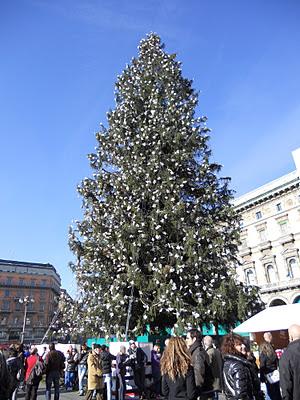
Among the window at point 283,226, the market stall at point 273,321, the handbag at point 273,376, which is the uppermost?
the window at point 283,226

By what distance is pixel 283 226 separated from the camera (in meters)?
39.2

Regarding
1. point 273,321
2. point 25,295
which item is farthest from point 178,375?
point 25,295

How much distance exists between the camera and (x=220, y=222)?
1783 cm

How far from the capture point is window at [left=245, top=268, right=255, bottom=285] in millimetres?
42406

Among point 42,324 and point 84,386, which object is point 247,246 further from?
point 42,324

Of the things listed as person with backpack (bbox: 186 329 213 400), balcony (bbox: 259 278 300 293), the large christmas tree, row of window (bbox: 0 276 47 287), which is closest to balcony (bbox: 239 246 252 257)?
balcony (bbox: 259 278 300 293)

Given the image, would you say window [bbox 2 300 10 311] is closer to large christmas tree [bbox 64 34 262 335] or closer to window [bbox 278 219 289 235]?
window [bbox 278 219 289 235]

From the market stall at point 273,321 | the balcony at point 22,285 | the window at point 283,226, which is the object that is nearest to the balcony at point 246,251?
the window at point 283,226

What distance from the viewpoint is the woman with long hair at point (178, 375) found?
170 inches

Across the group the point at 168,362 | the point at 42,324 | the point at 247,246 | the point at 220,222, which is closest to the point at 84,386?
the point at 220,222

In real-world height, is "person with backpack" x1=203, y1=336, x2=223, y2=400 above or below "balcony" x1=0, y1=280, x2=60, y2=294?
below

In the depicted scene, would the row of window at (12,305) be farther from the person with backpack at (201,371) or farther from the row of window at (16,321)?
the person with backpack at (201,371)

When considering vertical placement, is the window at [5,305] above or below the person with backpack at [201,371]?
above

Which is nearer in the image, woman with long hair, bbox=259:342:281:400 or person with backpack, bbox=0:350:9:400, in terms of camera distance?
person with backpack, bbox=0:350:9:400
